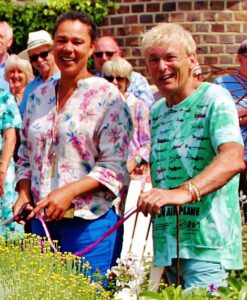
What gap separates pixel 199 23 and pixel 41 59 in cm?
350

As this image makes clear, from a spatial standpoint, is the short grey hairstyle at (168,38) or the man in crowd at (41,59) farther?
the man in crowd at (41,59)

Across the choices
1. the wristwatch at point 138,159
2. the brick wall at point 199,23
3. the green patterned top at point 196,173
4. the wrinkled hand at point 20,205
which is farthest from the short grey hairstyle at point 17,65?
the green patterned top at point 196,173

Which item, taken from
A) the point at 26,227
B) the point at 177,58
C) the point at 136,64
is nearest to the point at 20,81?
the point at 26,227

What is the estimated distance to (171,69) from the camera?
5078mm

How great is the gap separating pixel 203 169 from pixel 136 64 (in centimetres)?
832

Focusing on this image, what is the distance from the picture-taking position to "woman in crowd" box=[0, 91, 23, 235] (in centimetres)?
723

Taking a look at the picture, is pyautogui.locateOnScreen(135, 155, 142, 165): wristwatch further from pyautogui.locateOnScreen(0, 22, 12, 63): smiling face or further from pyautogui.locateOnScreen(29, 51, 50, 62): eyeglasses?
pyautogui.locateOnScreen(0, 22, 12, 63): smiling face

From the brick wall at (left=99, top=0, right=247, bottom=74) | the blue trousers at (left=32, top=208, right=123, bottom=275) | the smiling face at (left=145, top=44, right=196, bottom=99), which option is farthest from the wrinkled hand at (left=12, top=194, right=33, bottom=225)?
the brick wall at (left=99, top=0, right=247, bottom=74)

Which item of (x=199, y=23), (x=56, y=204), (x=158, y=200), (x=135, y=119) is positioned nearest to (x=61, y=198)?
(x=56, y=204)

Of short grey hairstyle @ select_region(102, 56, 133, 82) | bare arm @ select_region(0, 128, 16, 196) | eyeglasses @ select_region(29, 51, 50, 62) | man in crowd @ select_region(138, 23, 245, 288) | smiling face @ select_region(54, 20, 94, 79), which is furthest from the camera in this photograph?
eyeglasses @ select_region(29, 51, 50, 62)

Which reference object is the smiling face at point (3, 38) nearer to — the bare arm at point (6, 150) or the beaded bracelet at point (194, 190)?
the bare arm at point (6, 150)

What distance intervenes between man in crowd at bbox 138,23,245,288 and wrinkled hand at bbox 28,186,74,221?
53 cm

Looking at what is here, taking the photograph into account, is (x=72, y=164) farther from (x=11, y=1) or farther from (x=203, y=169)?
(x=11, y=1)

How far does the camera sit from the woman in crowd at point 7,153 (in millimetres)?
7230
